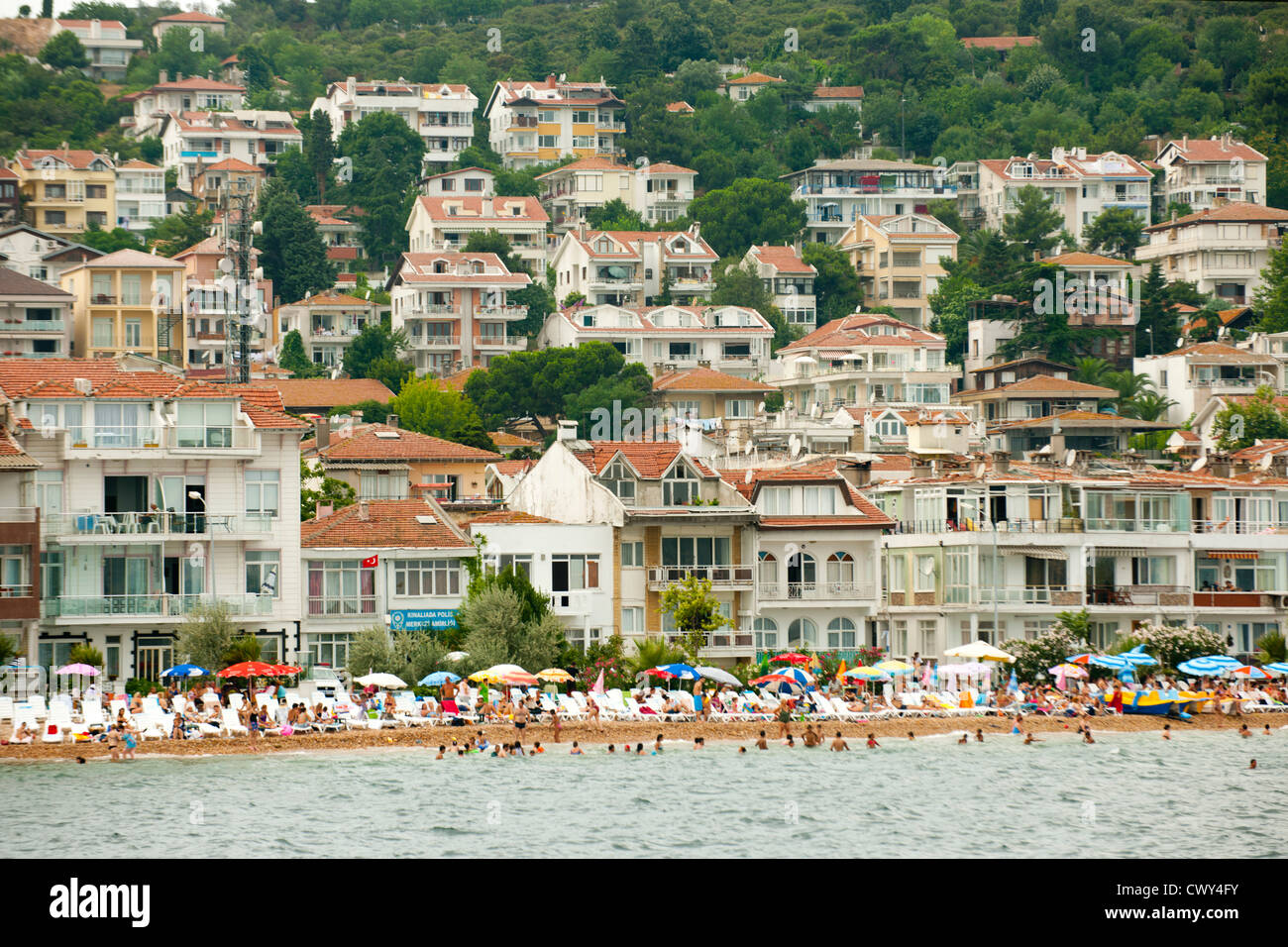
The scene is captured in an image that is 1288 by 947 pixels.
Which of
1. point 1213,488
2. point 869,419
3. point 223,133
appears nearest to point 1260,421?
point 869,419

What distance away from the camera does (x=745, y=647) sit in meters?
57.7

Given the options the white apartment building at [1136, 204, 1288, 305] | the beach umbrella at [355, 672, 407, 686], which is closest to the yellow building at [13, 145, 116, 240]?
the white apartment building at [1136, 204, 1288, 305]

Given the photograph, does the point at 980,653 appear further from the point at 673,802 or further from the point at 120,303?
the point at 120,303

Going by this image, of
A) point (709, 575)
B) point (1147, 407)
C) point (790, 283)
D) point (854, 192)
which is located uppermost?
point (854, 192)

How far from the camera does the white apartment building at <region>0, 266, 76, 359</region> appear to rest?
9738 cm

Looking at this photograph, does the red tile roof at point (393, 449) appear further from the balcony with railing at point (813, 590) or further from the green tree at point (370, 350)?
the green tree at point (370, 350)

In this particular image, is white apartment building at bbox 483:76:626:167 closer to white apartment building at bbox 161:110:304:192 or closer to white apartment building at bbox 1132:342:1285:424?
white apartment building at bbox 161:110:304:192

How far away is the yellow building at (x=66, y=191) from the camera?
427ft

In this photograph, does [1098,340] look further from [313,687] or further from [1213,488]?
[313,687]

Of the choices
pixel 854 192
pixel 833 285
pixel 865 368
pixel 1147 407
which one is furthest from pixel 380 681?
pixel 854 192

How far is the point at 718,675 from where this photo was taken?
52.0 m

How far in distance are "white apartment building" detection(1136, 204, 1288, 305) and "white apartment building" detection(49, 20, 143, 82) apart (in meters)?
107

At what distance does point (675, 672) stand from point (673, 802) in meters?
11.7

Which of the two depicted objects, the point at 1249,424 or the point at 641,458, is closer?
the point at 641,458
